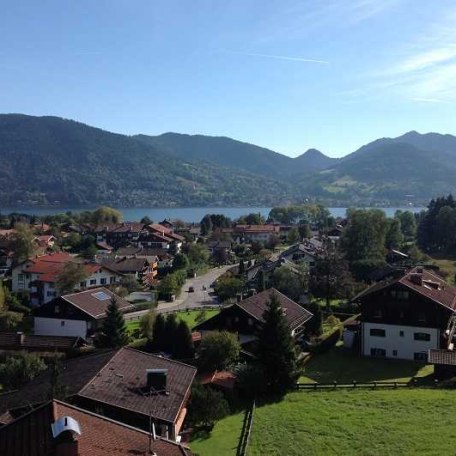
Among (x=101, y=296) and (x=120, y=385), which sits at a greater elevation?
(x=120, y=385)

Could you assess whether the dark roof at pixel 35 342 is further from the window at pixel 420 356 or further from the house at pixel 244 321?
the window at pixel 420 356

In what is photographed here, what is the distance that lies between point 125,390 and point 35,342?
22.0 meters

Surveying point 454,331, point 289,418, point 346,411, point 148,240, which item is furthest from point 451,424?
point 148,240

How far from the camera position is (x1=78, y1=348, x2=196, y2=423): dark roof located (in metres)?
24.8

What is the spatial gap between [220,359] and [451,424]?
15.0 metres

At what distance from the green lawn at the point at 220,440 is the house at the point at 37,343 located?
1870cm

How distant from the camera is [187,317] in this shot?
194 feet

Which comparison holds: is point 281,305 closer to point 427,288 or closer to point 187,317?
point 427,288

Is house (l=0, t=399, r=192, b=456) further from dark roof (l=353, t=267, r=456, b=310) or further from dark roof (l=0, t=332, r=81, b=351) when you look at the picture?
dark roof (l=353, t=267, r=456, b=310)

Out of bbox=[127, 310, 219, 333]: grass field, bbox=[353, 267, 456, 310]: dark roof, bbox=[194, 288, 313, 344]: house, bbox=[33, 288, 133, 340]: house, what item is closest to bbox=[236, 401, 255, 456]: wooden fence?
bbox=[194, 288, 313, 344]: house

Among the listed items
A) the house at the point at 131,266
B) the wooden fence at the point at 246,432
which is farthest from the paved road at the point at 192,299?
the wooden fence at the point at 246,432

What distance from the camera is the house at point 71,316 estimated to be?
167 ft

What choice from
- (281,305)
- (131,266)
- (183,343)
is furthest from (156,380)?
(131,266)

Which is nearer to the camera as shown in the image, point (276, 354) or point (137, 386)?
point (137, 386)
